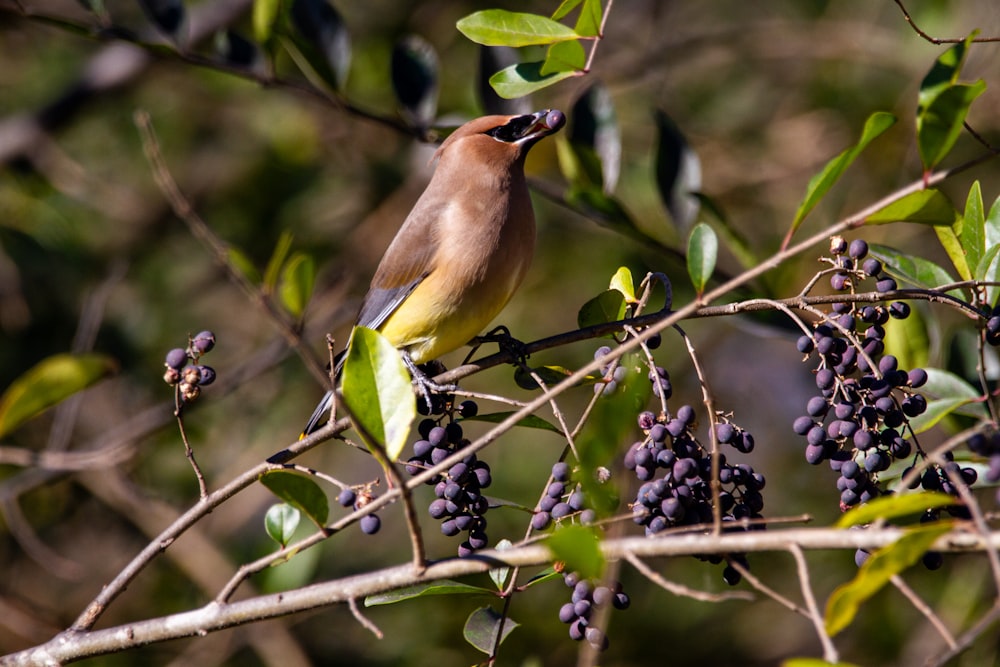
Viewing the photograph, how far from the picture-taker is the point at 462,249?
11.6 feet

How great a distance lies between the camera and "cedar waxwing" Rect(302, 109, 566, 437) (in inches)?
136

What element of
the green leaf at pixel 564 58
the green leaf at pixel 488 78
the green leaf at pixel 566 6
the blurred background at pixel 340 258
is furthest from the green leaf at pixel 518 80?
the blurred background at pixel 340 258

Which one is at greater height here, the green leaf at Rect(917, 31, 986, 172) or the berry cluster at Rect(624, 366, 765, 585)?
the green leaf at Rect(917, 31, 986, 172)

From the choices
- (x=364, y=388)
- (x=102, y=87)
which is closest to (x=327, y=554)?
(x=102, y=87)

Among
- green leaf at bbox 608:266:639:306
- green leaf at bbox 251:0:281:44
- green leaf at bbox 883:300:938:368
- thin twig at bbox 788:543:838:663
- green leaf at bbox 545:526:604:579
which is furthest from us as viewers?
green leaf at bbox 251:0:281:44

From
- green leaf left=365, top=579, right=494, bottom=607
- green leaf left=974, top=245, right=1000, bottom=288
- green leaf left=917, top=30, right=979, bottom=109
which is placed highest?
green leaf left=917, top=30, right=979, bottom=109

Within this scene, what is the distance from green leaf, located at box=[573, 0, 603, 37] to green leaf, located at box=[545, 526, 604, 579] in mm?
1198

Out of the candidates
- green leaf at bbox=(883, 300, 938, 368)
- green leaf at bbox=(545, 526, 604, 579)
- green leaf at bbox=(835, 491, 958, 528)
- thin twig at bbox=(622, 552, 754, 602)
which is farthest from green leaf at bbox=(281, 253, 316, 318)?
green leaf at bbox=(883, 300, 938, 368)

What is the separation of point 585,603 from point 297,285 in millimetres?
864

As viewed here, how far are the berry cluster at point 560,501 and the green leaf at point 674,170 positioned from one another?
1.39 metres

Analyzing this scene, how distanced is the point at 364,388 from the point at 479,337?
1595mm

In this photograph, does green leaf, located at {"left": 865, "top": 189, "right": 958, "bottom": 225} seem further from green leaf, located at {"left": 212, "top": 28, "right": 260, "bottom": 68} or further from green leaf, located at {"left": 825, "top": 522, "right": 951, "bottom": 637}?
green leaf, located at {"left": 212, "top": 28, "right": 260, "bottom": 68}

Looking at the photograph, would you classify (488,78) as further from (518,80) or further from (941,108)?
(941,108)

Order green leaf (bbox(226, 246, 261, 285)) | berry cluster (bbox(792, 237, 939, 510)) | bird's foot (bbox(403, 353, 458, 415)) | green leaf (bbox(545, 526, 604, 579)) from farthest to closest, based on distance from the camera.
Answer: bird's foot (bbox(403, 353, 458, 415)) → berry cluster (bbox(792, 237, 939, 510)) → green leaf (bbox(226, 246, 261, 285)) → green leaf (bbox(545, 526, 604, 579))
